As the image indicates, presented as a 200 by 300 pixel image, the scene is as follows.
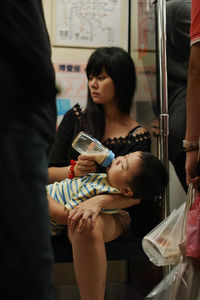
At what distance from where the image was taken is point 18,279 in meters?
0.50

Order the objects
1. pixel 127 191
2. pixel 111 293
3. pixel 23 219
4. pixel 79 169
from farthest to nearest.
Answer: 1. pixel 111 293
2. pixel 79 169
3. pixel 127 191
4. pixel 23 219

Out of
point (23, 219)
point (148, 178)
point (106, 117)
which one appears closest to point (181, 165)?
point (148, 178)

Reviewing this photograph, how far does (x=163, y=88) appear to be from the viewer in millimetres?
1810

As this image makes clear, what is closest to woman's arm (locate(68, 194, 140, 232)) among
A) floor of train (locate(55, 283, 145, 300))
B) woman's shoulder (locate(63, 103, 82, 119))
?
woman's shoulder (locate(63, 103, 82, 119))

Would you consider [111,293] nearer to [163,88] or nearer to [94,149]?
[94,149]

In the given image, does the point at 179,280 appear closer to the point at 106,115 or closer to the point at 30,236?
the point at 30,236

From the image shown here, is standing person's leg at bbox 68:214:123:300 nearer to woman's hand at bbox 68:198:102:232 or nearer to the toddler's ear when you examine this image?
woman's hand at bbox 68:198:102:232

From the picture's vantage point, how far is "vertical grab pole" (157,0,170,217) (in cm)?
178

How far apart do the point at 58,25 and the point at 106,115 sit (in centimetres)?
76

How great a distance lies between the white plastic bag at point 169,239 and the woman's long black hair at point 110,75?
0.74 meters

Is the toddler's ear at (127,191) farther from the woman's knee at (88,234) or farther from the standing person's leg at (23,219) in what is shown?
the standing person's leg at (23,219)

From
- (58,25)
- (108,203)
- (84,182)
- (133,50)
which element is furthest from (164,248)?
(58,25)

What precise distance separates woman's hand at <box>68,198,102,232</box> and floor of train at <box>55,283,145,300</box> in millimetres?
862

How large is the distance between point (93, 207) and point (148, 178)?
268mm
